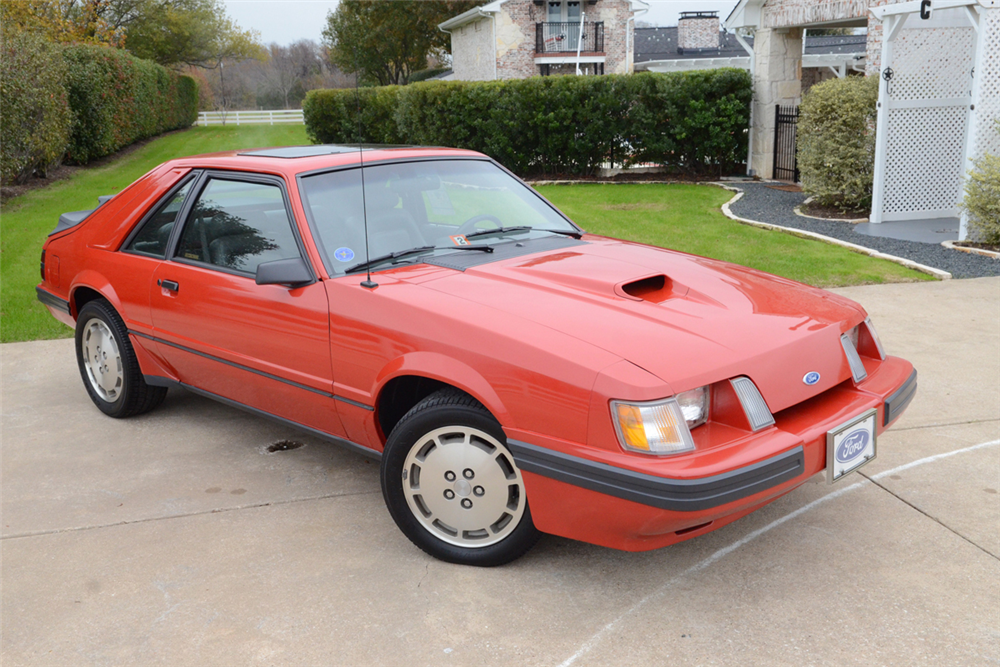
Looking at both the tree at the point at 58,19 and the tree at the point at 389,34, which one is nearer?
the tree at the point at 58,19

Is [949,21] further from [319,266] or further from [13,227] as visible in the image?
[13,227]

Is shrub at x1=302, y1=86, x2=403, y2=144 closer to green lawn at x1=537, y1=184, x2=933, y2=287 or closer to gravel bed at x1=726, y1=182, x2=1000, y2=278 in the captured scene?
green lawn at x1=537, y1=184, x2=933, y2=287

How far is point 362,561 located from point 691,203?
38.6ft

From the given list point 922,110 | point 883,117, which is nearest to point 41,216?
point 883,117

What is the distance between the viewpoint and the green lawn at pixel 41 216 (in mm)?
7207

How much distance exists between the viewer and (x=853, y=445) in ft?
9.90

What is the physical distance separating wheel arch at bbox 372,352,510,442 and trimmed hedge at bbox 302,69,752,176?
14805 mm

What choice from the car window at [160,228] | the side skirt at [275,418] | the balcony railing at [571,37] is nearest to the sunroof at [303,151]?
the car window at [160,228]

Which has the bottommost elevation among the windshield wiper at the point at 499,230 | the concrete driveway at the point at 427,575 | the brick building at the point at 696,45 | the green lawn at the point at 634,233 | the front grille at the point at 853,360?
the concrete driveway at the point at 427,575

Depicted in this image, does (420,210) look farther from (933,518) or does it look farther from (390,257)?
(933,518)

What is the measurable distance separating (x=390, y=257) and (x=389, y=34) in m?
52.7

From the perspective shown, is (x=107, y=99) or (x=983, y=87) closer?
(x=983, y=87)

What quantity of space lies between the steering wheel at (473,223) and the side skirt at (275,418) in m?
1.09

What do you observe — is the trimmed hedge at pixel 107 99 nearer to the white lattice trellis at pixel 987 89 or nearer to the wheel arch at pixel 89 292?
the wheel arch at pixel 89 292
